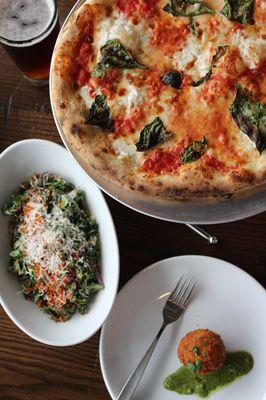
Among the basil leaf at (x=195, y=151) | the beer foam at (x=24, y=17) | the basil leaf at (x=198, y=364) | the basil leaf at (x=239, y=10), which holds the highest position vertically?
the basil leaf at (x=239, y=10)

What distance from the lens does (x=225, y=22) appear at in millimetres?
2129

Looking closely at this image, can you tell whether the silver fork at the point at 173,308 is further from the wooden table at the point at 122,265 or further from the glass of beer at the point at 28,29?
the glass of beer at the point at 28,29

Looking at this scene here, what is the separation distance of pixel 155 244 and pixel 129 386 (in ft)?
1.70

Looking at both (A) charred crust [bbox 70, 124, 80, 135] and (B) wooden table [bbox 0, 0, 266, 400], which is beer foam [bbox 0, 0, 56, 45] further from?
(A) charred crust [bbox 70, 124, 80, 135]

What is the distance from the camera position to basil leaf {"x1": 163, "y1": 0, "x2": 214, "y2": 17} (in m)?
2.14

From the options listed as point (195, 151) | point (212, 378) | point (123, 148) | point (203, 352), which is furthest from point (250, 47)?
point (212, 378)

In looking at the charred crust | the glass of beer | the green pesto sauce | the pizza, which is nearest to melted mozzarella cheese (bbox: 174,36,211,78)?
the pizza

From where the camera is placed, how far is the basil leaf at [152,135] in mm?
2094

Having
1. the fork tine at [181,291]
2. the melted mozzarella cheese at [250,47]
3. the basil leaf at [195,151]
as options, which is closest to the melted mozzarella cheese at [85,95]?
the basil leaf at [195,151]

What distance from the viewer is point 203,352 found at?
2.26m

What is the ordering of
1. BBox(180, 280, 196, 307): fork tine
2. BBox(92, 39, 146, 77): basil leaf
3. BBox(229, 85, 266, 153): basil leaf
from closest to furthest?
BBox(229, 85, 266, 153): basil leaf < BBox(92, 39, 146, 77): basil leaf < BBox(180, 280, 196, 307): fork tine

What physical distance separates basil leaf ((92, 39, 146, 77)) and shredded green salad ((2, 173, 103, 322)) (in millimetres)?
495

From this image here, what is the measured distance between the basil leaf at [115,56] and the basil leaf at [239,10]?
33 centimetres

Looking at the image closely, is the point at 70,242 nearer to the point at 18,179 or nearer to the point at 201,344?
the point at 18,179
